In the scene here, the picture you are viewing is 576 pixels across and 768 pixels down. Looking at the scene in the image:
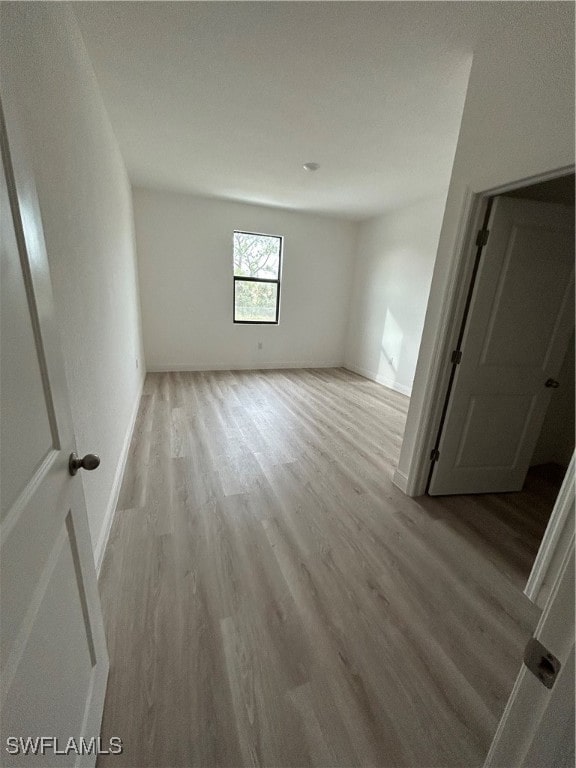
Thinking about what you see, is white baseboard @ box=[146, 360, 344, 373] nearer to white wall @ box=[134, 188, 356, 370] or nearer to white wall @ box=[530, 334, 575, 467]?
white wall @ box=[134, 188, 356, 370]

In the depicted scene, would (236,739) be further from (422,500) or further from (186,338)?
(186,338)

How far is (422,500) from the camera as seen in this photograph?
219 cm

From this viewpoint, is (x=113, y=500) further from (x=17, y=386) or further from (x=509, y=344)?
(x=509, y=344)

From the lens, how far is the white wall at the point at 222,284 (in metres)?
4.67

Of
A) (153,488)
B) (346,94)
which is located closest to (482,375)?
(346,94)

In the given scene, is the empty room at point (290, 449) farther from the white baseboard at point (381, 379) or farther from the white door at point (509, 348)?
the white baseboard at point (381, 379)

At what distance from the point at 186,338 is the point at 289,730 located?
4.96 meters

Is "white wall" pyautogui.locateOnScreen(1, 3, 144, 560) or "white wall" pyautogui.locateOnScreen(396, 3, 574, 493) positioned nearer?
"white wall" pyautogui.locateOnScreen(1, 3, 144, 560)

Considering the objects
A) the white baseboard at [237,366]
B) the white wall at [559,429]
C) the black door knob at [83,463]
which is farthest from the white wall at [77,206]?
the white wall at [559,429]

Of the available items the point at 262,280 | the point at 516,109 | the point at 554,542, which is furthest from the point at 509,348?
the point at 262,280

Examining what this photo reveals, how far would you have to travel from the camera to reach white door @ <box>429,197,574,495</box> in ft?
5.85

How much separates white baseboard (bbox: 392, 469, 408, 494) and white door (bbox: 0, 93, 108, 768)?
2.03 m

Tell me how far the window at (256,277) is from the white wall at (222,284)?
138 millimetres

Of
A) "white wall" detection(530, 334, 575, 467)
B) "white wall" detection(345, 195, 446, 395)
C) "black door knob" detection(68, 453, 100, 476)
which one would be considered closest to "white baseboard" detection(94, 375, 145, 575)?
"black door knob" detection(68, 453, 100, 476)
